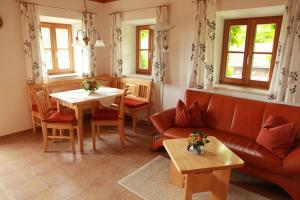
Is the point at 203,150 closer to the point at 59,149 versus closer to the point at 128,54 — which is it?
the point at 59,149

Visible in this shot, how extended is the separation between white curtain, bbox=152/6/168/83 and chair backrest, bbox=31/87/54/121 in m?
1.89

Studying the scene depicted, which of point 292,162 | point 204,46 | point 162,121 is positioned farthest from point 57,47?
point 292,162

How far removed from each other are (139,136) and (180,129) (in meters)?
Answer: 1.01

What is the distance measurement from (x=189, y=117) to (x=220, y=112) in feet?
1.52

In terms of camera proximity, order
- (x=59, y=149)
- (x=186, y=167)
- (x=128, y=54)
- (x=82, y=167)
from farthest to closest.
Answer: (x=128, y=54), (x=59, y=149), (x=82, y=167), (x=186, y=167)

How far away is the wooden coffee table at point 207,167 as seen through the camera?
179 cm

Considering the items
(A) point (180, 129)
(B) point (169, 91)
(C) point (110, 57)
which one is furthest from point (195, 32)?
(C) point (110, 57)

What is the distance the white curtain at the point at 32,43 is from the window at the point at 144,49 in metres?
1.96

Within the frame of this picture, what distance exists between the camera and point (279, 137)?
225 centimetres

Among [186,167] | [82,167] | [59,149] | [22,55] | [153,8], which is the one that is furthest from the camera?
[153,8]

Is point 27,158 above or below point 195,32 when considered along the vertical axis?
below

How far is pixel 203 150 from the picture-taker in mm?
2006

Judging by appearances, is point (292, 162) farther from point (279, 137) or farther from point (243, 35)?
point (243, 35)

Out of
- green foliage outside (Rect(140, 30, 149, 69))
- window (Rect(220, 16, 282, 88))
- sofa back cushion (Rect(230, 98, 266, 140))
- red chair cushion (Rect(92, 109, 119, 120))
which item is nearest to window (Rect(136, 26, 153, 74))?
green foliage outside (Rect(140, 30, 149, 69))
